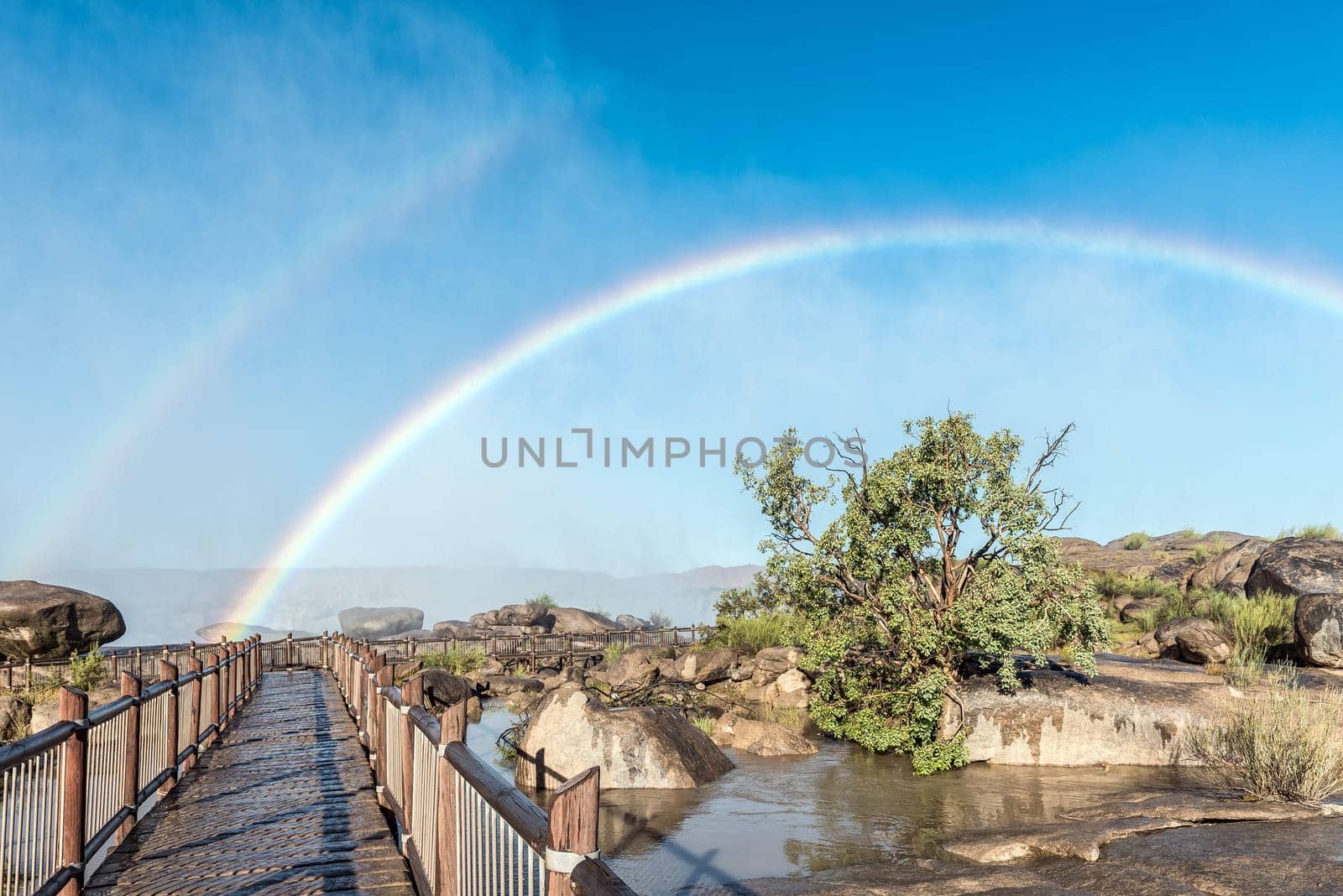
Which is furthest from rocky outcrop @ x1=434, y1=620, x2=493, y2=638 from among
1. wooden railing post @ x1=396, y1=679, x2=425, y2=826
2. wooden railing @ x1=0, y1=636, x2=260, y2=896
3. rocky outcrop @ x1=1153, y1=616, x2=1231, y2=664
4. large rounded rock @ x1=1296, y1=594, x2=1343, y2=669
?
wooden railing post @ x1=396, y1=679, x2=425, y2=826

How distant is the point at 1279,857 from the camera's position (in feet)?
33.0

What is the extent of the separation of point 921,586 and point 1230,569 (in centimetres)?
2106

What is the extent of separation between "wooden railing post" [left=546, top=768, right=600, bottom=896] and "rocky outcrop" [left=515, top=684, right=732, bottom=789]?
513 inches

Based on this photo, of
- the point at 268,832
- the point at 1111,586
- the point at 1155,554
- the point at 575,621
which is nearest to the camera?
the point at 268,832

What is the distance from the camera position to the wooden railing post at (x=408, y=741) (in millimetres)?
7168

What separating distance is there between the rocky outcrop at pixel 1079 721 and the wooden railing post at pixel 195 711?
12515 millimetres

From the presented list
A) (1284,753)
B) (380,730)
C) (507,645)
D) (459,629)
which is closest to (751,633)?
(507,645)

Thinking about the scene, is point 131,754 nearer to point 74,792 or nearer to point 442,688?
point 74,792

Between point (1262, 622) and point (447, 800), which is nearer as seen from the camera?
point (447, 800)

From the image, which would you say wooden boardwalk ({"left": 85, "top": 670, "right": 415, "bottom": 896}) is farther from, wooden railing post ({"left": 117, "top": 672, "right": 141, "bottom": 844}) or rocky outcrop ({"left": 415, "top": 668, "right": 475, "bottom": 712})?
rocky outcrop ({"left": 415, "top": 668, "right": 475, "bottom": 712})

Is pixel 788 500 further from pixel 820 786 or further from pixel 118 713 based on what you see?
pixel 118 713

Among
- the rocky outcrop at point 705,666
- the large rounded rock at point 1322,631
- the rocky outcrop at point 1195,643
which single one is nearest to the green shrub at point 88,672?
the rocky outcrop at point 705,666

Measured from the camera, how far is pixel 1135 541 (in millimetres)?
49812

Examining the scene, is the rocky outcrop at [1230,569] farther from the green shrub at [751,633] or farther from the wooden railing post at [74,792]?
the wooden railing post at [74,792]
